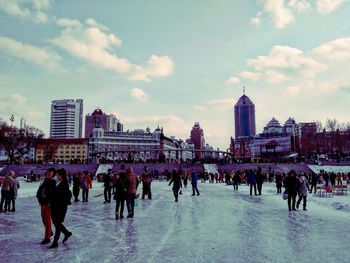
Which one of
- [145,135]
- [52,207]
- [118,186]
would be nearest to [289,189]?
[118,186]

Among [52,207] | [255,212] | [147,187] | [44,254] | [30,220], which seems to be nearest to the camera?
[44,254]

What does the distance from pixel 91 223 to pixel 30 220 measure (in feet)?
8.36

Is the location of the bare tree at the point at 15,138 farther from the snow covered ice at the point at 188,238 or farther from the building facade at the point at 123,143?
the building facade at the point at 123,143

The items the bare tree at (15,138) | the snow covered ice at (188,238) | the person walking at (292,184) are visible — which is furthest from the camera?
A: the bare tree at (15,138)

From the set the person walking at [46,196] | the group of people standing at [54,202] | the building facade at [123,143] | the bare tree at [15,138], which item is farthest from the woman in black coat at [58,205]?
the building facade at [123,143]

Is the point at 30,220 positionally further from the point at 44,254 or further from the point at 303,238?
the point at 303,238

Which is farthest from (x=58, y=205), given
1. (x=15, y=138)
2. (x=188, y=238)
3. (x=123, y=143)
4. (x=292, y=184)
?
(x=123, y=143)

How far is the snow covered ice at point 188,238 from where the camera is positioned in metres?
6.29

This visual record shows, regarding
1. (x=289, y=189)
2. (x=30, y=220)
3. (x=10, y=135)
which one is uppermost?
(x=10, y=135)

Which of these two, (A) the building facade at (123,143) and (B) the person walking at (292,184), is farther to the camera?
(A) the building facade at (123,143)

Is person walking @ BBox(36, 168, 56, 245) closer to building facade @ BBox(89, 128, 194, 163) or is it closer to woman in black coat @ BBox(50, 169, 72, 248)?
woman in black coat @ BBox(50, 169, 72, 248)

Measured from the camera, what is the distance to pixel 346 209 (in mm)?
13562

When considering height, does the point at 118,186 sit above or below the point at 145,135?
below

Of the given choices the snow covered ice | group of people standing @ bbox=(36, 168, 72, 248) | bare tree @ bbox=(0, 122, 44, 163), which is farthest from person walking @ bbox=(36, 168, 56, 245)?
bare tree @ bbox=(0, 122, 44, 163)
